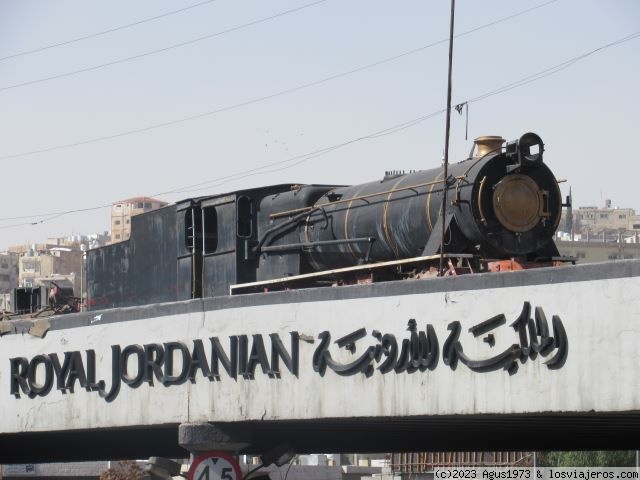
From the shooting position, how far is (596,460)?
57.6 meters

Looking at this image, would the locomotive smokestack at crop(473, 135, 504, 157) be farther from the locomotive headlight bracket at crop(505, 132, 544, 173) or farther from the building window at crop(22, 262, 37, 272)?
the building window at crop(22, 262, 37, 272)

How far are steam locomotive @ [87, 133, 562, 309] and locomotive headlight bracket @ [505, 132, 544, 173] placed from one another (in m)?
0.02

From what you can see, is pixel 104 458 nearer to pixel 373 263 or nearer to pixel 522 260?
pixel 373 263

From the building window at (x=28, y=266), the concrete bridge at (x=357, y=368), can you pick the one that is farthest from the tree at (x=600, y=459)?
the building window at (x=28, y=266)

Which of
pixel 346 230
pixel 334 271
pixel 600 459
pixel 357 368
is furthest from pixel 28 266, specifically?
pixel 357 368

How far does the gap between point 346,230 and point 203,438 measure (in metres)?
5.86

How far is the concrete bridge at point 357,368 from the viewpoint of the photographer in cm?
1339

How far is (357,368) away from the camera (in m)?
16.1

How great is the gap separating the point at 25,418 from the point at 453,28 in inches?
429

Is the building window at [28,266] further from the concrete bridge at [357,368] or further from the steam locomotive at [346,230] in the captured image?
the concrete bridge at [357,368]

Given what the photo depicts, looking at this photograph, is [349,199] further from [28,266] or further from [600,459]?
[28,266]

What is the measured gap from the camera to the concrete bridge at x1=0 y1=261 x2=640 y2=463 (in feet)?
43.9

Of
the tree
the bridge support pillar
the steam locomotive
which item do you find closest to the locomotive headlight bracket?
the steam locomotive

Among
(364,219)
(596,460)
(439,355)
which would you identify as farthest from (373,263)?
(596,460)
